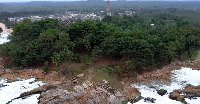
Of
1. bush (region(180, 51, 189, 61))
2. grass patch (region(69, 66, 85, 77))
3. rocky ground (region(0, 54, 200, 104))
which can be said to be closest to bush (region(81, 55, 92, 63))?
grass patch (region(69, 66, 85, 77))

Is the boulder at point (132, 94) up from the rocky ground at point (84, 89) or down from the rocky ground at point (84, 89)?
down

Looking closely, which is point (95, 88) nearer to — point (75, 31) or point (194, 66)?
point (75, 31)

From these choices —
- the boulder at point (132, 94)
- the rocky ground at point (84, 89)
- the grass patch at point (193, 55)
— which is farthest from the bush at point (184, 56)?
the boulder at point (132, 94)

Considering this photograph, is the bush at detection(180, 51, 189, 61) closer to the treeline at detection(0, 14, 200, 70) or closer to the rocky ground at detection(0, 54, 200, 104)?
the treeline at detection(0, 14, 200, 70)

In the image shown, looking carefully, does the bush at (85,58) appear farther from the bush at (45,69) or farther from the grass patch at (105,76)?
the bush at (45,69)

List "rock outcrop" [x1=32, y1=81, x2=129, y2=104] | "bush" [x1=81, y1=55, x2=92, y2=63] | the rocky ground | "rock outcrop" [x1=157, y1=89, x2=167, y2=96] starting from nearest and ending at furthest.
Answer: "rock outcrop" [x1=32, y1=81, x2=129, y2=104] < the rocky ground < "rock outcrop" [x1=157, y1=89, x2=167, y2=96] < "bush" [x1=81, y1=55, x2=92, y2=63]

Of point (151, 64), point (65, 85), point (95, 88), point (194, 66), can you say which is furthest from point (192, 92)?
point (65, 85)

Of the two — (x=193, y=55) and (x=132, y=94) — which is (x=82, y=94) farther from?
(x=193, y=55)

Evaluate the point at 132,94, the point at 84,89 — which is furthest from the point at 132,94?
the point at 84,89

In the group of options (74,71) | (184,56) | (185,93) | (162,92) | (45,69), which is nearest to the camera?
(185,93)

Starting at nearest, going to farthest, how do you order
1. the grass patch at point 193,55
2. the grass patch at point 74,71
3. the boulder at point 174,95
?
the boulder at point 174,95 < the grass patch at point 74,71 < the grass patch at point 193,55
